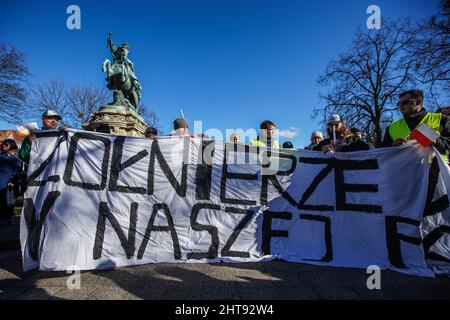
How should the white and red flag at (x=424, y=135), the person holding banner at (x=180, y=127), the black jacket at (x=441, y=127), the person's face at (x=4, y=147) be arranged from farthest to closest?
the person's face at (x=4, y=147), the person holding banner at (x=180, y=127), the black jacket at (x=441, y=127), the white and red flag at (x=424, y=135)

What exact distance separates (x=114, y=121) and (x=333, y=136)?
1055 cm

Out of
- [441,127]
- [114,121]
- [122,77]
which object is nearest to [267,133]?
[441,127]

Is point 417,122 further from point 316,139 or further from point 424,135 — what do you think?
point 316,139

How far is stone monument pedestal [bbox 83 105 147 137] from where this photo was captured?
1120 cm

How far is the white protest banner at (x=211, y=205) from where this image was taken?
2.91 meters

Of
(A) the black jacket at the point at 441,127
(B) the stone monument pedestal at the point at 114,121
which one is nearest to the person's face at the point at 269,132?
(A) the black jacket at the point at 441,127

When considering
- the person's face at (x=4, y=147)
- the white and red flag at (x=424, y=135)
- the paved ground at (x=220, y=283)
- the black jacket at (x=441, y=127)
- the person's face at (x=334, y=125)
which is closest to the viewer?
the paved ground at (x=220, y=283)

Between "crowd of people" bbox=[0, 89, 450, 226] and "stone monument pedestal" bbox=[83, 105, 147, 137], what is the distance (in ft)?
20.2

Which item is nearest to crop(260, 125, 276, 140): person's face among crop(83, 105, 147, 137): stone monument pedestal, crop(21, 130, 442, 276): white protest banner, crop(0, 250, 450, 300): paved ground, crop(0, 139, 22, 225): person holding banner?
crop(21, 130, 442, 276): white protest banner

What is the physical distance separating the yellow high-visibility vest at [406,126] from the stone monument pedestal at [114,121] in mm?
10507

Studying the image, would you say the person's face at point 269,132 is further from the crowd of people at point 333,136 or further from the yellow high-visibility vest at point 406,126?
the yellow high-visibility vest at point 406,126

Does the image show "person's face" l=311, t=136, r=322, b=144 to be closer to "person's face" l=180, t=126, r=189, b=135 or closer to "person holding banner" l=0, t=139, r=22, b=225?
"person's face" l=180, t=126, r=189, b=135

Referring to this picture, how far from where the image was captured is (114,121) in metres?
11.3

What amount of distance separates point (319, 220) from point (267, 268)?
1.02 m
